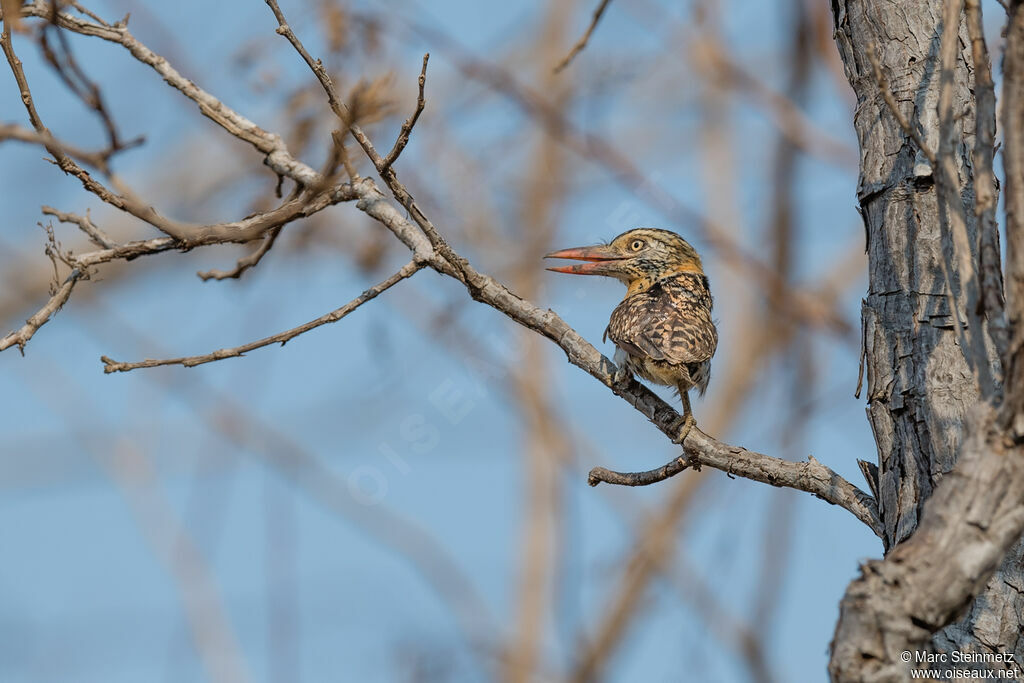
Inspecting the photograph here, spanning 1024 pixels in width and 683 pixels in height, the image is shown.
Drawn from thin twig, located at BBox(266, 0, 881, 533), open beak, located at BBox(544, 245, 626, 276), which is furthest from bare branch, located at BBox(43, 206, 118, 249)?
open beak, located at BBox(544, 245, 626, 276)

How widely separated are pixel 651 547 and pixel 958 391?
3.84 m

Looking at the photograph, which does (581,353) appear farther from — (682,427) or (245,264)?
(245,264)

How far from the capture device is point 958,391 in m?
2.32

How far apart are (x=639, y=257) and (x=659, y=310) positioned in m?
0.66

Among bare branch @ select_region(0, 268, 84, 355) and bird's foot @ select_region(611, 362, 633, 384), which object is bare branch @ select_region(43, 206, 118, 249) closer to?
bare branch @ select_region(0, 268, 84, 355)

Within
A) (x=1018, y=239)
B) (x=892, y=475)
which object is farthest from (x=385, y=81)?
(x=1018, y=239)

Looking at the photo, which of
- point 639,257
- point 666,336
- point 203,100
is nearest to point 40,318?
point 203,100

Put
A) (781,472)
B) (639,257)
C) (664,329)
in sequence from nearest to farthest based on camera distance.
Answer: (781,472)
(664,329)
(639,257)

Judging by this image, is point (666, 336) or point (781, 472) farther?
point (666, 336)

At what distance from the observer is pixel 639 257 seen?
13.4 feet

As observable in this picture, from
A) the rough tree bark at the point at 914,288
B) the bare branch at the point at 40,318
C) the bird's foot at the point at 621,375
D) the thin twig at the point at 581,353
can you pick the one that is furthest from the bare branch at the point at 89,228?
the rough tree bark at the point at 914,288

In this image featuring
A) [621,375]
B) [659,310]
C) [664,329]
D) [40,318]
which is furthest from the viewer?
[659,310]

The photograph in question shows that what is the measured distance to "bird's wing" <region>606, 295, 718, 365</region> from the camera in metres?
3.16

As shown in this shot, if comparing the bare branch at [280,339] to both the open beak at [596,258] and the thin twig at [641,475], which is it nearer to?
the thin twig at [641,475]
